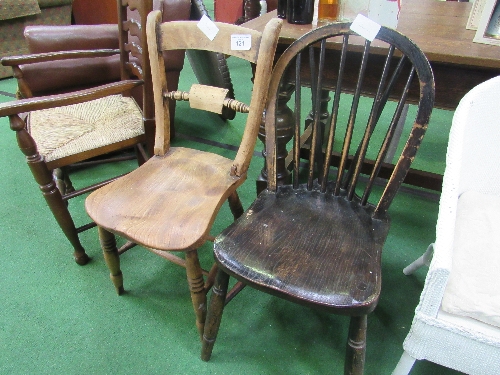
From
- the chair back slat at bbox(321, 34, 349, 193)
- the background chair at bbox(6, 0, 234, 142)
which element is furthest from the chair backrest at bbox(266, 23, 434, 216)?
the background chair at bbox(6, 0, 234, 142)

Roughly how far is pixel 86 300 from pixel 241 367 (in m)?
0.62

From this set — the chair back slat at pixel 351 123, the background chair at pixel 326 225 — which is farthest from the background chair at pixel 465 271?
the chair back slat at pixel 351 123

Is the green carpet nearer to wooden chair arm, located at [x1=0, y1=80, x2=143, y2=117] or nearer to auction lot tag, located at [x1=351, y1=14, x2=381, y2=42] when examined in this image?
wooden chair arm, located at [x1=0, y1=80, x2=143, y2=117]

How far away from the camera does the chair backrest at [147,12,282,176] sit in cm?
93

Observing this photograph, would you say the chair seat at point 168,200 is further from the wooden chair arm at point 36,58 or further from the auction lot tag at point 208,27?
the wooden chair arm at point 36,58

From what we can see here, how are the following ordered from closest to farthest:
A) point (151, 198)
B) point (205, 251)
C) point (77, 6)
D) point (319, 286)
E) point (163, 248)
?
point (319, 286) < point (163, 248) < point (151, 198) < point (205, 251) < point (77, 6)

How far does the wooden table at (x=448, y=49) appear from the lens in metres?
0.95

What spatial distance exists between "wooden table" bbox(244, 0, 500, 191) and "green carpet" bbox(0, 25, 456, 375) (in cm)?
71

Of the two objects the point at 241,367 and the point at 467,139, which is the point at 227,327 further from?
the point at 467,139

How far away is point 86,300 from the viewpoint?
4.26 ft

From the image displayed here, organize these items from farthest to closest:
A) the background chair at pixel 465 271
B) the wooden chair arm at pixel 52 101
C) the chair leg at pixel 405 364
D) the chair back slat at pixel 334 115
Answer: the wooden chair arm at pixel 52 101 < the chair back slat at pixel 334 115 < the chair leg at pixel 405 364 < the background chair at pixel 465 271

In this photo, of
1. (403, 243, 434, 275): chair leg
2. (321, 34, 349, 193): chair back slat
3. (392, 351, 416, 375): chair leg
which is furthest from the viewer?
(403, 243, 434, 275): chair leg

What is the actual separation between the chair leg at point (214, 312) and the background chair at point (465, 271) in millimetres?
455


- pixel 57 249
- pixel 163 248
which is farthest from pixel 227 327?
pixel 57 249
